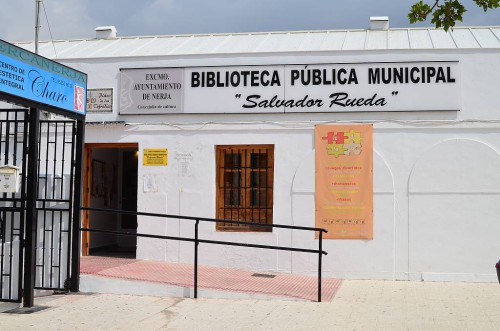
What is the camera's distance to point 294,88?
12.4 meters

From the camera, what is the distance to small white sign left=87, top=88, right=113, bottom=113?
13031 millimetres

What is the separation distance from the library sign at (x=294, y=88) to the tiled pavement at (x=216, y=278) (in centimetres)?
302

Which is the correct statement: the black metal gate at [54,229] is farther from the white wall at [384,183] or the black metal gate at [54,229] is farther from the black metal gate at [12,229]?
the white wall at [384,183]

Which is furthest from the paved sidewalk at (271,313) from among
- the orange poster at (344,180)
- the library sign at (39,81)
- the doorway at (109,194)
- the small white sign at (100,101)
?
the small white sign at (100,101)

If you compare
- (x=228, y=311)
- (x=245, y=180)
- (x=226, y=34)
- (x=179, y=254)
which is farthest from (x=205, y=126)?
(x=228, y=311)

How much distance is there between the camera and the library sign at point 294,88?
1202 cm

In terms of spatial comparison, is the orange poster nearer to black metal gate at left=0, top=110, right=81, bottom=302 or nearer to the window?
the window

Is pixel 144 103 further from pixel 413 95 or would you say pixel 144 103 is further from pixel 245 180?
pixel 413 95

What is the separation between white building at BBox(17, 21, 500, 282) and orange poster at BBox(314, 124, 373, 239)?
13 cm

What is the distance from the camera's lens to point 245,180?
12680 millimetres

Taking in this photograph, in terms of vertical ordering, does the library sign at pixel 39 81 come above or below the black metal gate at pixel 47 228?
above

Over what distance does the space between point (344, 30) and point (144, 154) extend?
5559 mm

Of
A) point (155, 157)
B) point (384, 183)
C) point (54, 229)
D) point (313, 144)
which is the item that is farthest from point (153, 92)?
point (384, 183)

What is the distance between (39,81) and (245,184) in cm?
499
